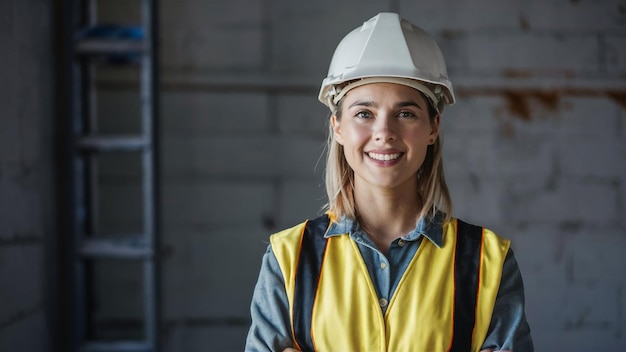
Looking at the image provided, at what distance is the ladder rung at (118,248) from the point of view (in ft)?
7.81

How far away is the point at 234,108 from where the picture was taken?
9.29ft

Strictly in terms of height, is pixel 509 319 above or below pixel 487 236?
below

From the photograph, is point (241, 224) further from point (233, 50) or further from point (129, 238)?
point (233, 50)

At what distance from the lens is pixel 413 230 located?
140 centimetres

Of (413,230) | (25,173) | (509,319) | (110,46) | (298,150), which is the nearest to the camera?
(509,319)

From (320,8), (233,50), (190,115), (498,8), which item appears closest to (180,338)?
(190,115)

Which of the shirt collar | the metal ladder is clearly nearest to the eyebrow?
the shirt collar

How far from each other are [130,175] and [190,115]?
14.7 inches

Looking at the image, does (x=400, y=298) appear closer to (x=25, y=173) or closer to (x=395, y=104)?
(x=395, y=104)

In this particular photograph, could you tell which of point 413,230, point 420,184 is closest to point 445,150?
point 420,184

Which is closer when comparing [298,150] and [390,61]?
[390,61]

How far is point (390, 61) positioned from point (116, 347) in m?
1.64

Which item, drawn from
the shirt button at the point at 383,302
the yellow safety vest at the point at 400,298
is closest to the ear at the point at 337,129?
the yellow safety vest at the point at 400,298

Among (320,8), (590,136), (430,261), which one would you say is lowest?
(430,261)
